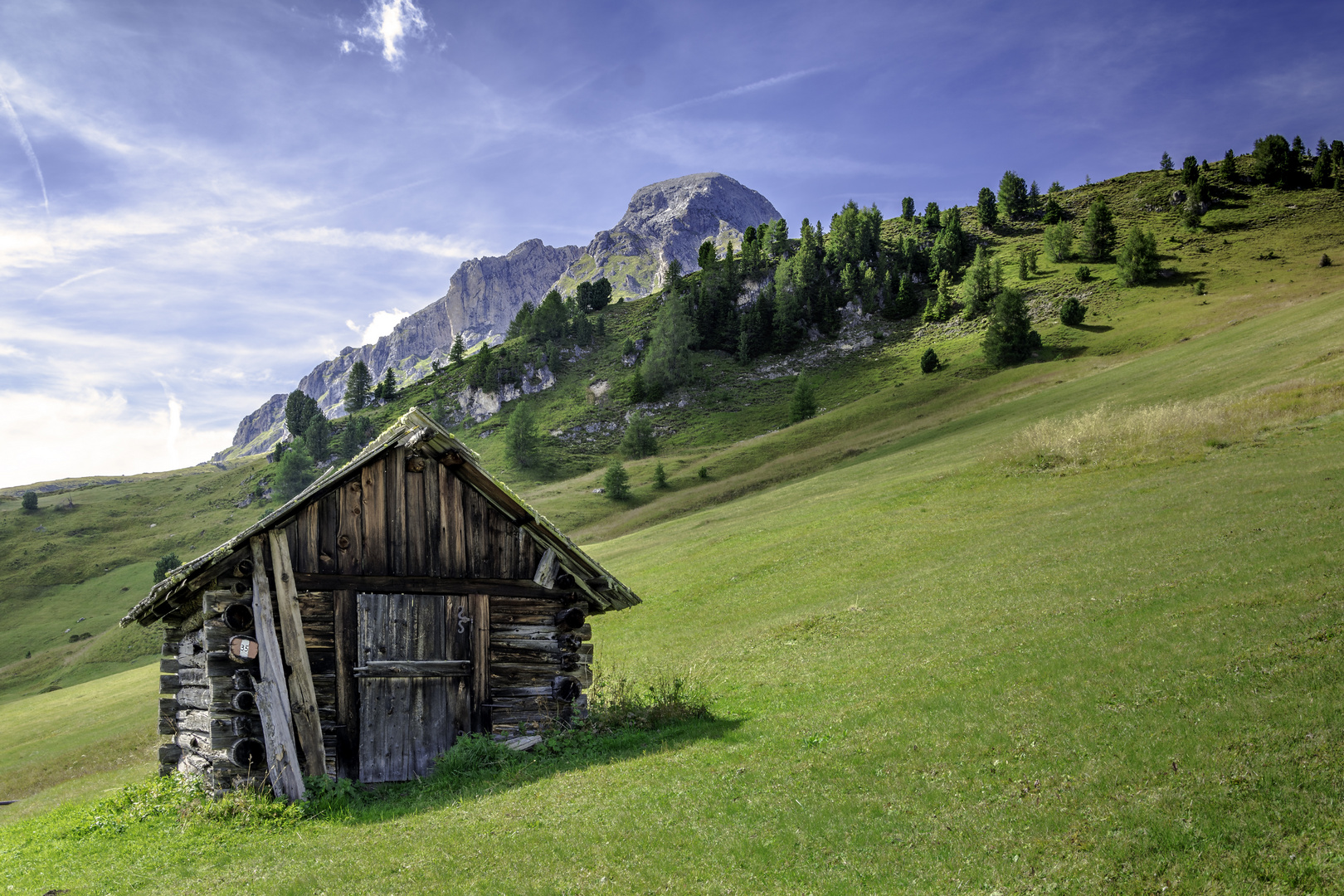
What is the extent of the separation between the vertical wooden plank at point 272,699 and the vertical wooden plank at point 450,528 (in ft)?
11.2

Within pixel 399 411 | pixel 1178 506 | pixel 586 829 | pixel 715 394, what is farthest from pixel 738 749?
pixel 399 411

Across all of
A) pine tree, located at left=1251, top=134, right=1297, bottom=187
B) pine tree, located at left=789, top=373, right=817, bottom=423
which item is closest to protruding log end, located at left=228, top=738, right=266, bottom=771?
pine tree, located at left=789, top=373, right=817, bottom=423

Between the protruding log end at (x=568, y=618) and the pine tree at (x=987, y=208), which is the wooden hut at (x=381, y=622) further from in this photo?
the pine tree at (x=987, y=208)

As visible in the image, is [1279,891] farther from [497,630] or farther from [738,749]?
[497,630]

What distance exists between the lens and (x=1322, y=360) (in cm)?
3781

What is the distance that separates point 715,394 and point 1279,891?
128 meters

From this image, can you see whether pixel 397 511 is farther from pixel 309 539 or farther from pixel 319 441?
pixel 319 441

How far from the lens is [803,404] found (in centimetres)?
10444

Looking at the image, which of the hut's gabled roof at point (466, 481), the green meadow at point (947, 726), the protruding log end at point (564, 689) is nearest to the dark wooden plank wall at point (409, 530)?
the hut's gabled roof at point (466, 481)

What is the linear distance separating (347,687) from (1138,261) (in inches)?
4753

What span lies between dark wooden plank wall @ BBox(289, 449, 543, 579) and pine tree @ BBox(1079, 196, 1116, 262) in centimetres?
13715

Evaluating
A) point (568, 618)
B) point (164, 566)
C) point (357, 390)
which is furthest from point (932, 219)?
point (568, 618)

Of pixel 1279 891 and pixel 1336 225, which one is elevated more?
pixel 1336 225

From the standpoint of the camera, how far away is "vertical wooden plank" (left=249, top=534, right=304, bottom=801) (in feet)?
43.8
